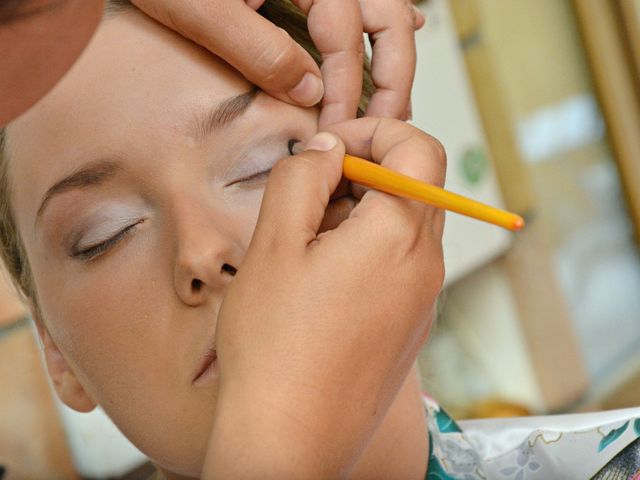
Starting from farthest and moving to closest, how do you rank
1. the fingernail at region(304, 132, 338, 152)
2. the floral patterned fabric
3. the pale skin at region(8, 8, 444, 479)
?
the floral patterned fabric, the fingernail at region(304, 132, 338, 152), the pale skin at region(8, 8, 444, 479)

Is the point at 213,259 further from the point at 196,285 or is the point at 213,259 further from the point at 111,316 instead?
the point at 111,316

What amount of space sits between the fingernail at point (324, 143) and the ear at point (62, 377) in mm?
433

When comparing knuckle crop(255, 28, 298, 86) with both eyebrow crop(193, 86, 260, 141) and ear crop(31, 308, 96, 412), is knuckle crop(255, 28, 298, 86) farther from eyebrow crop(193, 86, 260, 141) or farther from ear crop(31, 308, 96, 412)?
ear crop(31, 308, 96, 412)

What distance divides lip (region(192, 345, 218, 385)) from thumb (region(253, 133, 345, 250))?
0.19 meters

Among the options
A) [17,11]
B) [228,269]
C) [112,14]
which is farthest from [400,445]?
[17,11]

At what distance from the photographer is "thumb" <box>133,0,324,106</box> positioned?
0.70 metres

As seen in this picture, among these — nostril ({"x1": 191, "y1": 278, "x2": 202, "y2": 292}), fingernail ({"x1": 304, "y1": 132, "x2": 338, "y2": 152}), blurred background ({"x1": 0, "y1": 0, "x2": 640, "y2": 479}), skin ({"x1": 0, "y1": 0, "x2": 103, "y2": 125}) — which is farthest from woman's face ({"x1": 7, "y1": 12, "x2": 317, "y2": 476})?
blurred background ({"x1": 0, "y1": 0, "x2": 640, "y2": 479})

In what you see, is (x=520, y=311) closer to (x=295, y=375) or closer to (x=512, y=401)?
(x=512, y=401)

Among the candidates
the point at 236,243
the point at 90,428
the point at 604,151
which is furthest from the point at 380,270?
the point at 604,151

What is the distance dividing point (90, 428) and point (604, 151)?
192cm

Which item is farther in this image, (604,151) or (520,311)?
(604,151)

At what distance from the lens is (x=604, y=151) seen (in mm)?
2893

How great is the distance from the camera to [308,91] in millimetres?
764

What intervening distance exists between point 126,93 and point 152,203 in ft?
0.33
